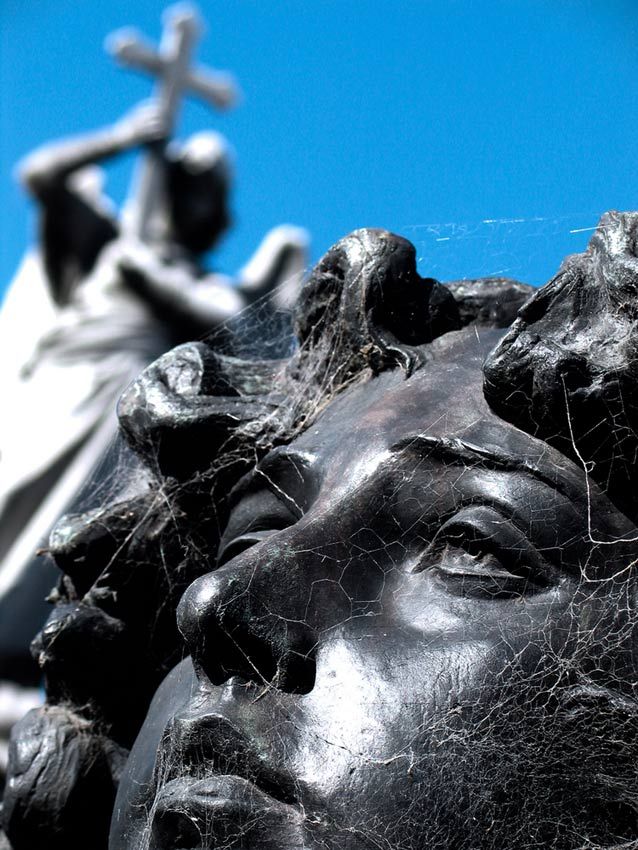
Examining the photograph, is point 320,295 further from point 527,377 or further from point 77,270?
point 77,270

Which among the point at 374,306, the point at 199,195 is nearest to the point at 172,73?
the point at 199,195

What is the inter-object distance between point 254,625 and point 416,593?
23cm

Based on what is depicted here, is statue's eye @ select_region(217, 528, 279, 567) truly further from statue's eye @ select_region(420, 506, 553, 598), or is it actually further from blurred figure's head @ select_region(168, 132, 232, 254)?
blurred figure's head @ select_region(168, 132, 232, 254)

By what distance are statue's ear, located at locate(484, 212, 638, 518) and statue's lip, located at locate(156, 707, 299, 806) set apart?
1.96ft

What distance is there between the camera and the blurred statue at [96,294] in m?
6.95

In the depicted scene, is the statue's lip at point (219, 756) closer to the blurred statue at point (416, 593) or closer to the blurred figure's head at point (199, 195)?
the blurred statue at point (416, 593)

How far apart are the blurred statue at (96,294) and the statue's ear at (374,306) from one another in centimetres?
413

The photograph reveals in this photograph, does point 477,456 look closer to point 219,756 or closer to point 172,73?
point 219,756

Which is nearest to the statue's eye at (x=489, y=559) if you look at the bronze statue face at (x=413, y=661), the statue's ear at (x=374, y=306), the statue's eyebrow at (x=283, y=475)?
the bronze statue face at (x=413, y=661)

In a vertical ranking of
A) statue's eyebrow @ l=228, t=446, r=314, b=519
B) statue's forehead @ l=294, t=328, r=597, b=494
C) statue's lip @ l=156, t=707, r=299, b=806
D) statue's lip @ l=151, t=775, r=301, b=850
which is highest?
statue's forehead @ l=294, t=328, r=597, b=494

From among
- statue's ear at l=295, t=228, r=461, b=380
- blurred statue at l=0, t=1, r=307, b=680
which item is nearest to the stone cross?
blurred statue at l=0, t=1, r=307, b=680

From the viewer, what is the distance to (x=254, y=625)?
197 cm

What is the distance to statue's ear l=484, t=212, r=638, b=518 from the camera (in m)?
2.01

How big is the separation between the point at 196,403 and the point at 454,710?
84 cm
